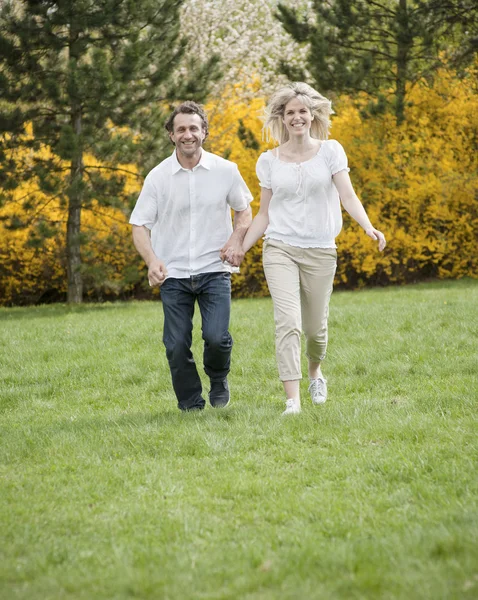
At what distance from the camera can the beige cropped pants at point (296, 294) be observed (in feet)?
17.1

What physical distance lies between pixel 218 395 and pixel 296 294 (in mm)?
945

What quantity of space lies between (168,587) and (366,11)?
47.4 feet

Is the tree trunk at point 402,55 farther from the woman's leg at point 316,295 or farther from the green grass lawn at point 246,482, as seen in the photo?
the woman's leg at point 316,295

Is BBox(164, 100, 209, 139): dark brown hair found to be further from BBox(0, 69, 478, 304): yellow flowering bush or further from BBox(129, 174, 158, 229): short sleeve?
BBox(0, 69, 478, 304): yellow flowering bush

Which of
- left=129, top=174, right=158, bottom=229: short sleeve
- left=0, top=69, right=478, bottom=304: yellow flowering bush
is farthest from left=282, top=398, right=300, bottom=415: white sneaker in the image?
left=0, top=69, right=478, bottom=304: yellow flowering bush

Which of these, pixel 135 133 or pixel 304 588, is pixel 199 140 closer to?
pixel 304 588

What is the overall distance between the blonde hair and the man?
0.42m

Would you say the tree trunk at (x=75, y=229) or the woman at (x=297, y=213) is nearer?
the woman at (x=297, y=213)

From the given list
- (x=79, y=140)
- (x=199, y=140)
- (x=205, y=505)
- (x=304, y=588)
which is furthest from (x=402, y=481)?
(x=79, y=140)

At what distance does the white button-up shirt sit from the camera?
5.35 m

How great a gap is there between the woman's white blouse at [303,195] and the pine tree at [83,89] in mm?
7629

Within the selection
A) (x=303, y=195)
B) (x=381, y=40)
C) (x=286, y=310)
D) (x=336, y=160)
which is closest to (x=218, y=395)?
(x=286, y=310)

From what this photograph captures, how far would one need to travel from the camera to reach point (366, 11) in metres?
15.5

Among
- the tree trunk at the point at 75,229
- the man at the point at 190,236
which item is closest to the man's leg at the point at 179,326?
the man at the point at 190,236
